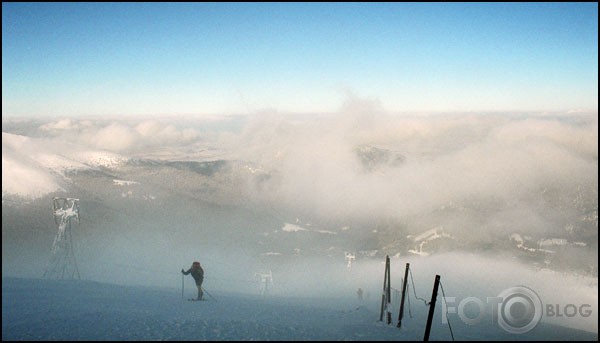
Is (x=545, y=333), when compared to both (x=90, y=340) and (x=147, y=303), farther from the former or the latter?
(x=90, y=340)

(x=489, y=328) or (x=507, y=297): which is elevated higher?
(x=507, y=297)

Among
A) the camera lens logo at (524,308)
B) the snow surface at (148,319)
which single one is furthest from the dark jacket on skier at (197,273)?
the camera lens logo at (524,308)

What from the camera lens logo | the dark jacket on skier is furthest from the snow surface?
the camera lens logo

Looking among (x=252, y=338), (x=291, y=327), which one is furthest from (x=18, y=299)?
(x=291, y=327)

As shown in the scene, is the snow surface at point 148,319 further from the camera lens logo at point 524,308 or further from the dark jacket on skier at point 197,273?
the camera lens logo at point 524,308

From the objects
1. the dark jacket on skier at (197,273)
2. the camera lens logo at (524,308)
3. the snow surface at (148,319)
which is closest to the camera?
the snow surface at (148,319)

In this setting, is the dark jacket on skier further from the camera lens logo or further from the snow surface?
the camera lens logo

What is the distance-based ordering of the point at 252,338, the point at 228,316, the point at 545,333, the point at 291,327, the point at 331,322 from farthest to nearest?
1. the point at 545,333
2. the point at 331,322
3. the point at 228,316
4. the point at 291,327
5. the point at 252,338

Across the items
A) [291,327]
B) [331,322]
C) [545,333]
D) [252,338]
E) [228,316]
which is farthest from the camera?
[545,333]
